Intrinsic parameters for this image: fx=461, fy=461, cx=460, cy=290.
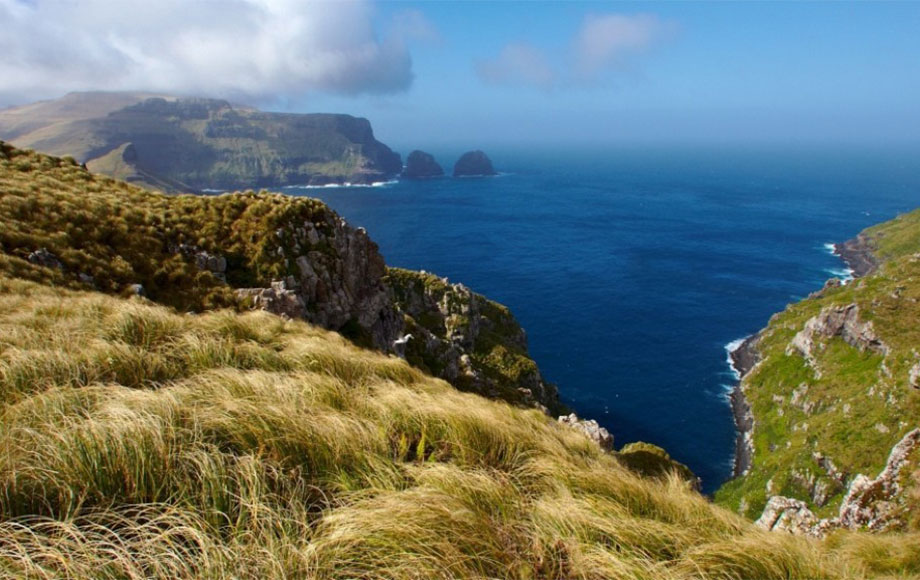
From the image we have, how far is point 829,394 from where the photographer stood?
86.9 m

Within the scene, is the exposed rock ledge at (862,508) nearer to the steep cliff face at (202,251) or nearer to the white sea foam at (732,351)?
the steep cliff face at (202,251)

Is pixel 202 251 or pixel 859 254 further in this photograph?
pixel 859 254

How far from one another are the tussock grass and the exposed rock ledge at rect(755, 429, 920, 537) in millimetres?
14612

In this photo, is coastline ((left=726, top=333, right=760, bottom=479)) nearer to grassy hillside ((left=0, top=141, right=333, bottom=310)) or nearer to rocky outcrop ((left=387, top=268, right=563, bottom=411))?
rocky outcrop ((left=387, top=268, right=563, bottom=411))

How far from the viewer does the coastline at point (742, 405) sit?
266ft

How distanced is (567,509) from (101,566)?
14.5 ft

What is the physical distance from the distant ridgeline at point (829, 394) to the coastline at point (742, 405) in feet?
→ 1.05

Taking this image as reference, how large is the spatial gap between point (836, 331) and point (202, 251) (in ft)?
398

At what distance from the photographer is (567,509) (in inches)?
212

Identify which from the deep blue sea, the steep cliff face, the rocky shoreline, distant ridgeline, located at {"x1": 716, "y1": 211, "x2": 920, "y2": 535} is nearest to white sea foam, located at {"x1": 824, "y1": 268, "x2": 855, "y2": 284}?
the rocky shoreline

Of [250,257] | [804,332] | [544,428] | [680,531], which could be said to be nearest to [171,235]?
[250,257]

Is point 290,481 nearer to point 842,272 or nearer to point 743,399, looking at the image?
point 743,399

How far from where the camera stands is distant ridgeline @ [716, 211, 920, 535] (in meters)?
65.6

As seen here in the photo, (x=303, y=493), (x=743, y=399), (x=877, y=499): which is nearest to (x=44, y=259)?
(x=303, y=493)
